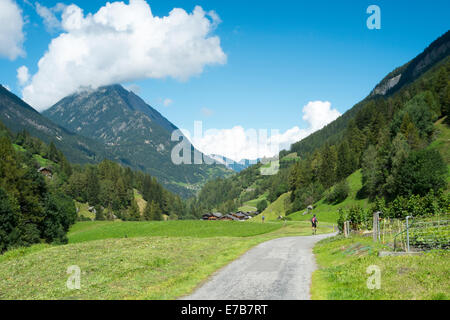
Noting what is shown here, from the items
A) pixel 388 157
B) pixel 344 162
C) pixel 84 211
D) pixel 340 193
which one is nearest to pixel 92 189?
pixel 84 211

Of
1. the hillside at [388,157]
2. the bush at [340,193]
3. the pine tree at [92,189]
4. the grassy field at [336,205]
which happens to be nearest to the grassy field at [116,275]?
the hillside at [388,157]

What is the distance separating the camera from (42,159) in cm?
19125

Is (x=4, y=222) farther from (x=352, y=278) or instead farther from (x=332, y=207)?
(x=332, y=207)

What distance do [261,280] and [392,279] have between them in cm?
591

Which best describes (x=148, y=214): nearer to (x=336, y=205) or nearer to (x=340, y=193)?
(x=336, y=205)

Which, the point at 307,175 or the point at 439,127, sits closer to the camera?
the point at 439,127

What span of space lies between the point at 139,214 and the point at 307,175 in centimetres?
7925

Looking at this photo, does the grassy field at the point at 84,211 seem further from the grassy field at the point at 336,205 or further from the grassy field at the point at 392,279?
the grassy field at the point at 392,279

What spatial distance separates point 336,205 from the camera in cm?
10156

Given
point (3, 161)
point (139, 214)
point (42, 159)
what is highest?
point (42, 159)

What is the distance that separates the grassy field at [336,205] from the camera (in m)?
91.6

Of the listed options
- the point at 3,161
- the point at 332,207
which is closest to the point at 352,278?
the point at 3,161

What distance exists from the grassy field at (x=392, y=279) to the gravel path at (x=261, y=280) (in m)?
0.79
